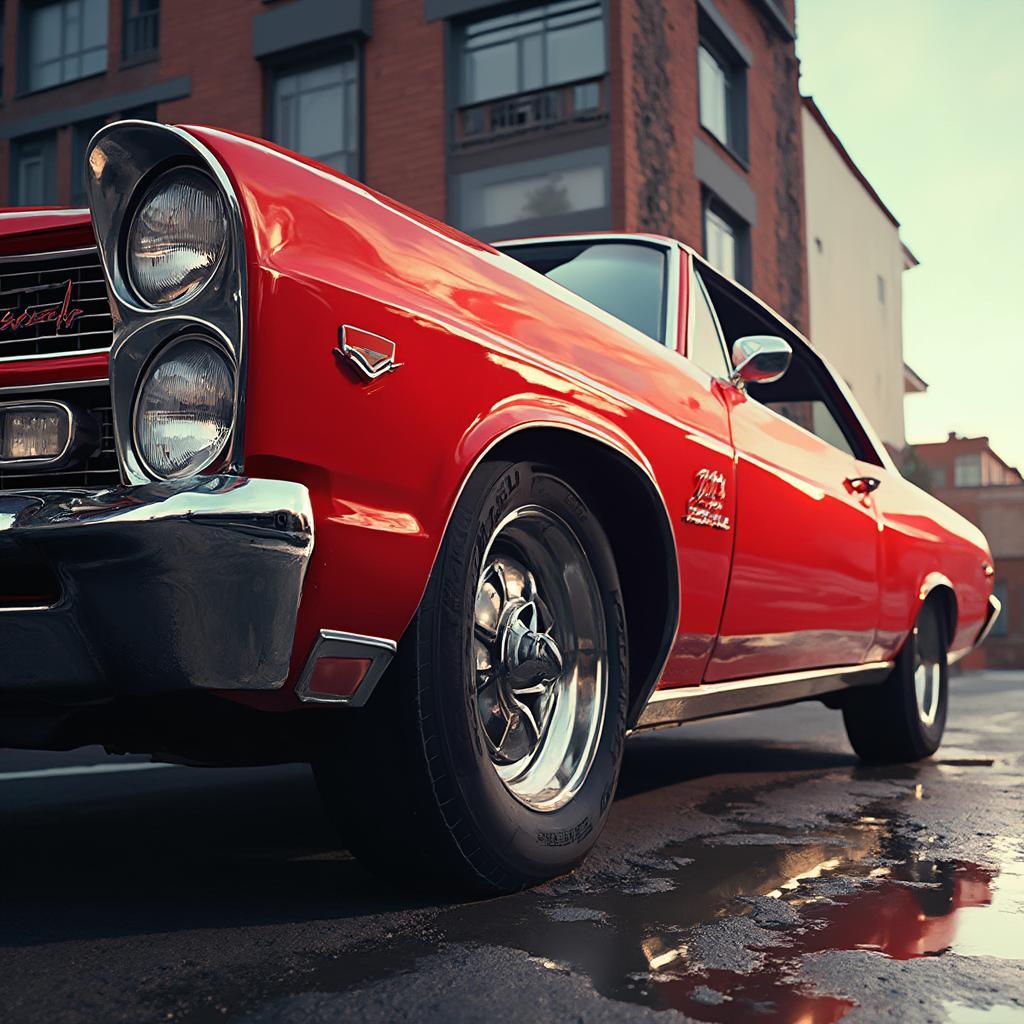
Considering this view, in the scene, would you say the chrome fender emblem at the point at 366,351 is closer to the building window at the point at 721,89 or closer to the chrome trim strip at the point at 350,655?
the chrome trim strip at the point at 350,655

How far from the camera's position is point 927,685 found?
5461 millimetres

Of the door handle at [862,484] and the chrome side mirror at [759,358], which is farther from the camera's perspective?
the door handle at [862,484]

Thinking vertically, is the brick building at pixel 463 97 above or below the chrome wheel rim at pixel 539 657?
above

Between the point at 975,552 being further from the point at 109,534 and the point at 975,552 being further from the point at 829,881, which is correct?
the point at 109,534

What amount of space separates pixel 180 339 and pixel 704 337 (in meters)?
1.99

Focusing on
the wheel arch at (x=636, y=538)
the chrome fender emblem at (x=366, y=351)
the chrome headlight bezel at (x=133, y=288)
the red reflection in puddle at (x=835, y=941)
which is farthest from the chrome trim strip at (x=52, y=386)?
the red reflection in puddle at (x=835, y=941)

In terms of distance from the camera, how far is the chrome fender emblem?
2.12 metres

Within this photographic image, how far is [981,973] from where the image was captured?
81.3 inches

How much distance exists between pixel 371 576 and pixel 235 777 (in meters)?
2.61

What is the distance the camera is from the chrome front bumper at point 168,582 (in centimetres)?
196

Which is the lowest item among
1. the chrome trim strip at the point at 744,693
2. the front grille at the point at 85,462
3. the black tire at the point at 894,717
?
the black tire at the point at 894,717

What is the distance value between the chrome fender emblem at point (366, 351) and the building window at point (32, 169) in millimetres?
20303

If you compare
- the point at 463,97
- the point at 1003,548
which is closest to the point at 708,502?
the point at 463,97

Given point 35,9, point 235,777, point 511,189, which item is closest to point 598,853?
point 235,777
